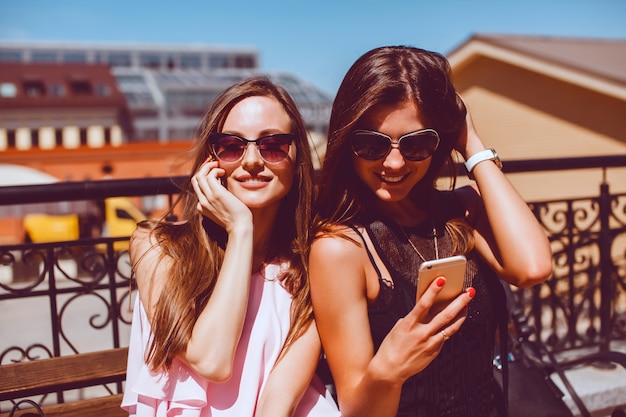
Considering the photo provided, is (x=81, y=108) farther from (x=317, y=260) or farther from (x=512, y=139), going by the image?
(x=317, y=260)

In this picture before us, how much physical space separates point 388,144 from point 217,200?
566 millimetres

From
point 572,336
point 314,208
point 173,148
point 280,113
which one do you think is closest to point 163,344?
point 314,208

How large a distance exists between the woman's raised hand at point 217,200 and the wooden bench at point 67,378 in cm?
62

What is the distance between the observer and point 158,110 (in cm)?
6575

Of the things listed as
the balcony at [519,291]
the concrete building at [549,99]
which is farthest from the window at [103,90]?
the balcony at [519,291]

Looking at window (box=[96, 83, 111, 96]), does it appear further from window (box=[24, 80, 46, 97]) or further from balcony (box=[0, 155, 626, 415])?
balcony (box=[0, 155, 626, 415])

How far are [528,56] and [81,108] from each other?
4342 centimetres

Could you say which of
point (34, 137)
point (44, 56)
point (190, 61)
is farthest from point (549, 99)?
point (44, 56)

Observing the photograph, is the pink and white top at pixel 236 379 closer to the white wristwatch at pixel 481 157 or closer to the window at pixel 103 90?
the white wristwatch at pixel 481 157

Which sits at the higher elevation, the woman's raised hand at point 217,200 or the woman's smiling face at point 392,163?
the woman's smiling face at point 392,163

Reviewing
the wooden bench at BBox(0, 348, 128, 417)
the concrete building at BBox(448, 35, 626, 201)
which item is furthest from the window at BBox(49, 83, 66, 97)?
the wooden bench at BBox(0, 348, 128, 417)

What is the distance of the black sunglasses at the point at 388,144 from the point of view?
1.67m

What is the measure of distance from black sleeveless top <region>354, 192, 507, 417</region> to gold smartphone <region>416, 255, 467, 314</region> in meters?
0.16

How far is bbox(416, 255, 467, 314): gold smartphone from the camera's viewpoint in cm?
144
